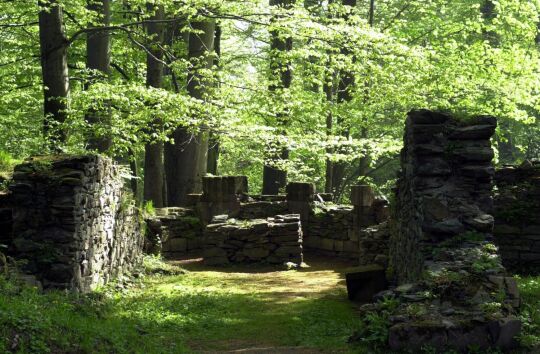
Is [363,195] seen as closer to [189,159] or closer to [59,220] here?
Result: [189,159]

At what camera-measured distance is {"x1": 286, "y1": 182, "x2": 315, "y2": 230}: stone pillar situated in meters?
17.8

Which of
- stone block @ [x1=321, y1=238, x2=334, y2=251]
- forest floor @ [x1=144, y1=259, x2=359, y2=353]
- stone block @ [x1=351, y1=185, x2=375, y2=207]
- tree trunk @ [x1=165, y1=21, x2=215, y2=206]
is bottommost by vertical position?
forest floor @ [x1=144, y1=259, x2=359, y2=353]

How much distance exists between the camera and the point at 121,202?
12461mm

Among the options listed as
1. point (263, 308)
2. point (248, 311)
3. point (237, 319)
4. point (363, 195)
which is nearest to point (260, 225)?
point (363, 195)

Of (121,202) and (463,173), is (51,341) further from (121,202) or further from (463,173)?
(121,202)

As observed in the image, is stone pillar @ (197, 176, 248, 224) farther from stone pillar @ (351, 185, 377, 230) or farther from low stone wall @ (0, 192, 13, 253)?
low stone wall @ (0, 192, 13, 253)

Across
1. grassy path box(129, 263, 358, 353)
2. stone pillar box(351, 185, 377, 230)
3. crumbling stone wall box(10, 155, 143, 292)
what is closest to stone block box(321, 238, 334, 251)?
stone pillar box(351, 185, 377, 230)

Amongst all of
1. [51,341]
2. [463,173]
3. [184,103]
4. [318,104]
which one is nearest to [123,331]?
[51,341]

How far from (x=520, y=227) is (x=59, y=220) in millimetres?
7335

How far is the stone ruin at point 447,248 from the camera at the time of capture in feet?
19.3

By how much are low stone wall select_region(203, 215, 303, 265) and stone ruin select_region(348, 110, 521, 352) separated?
5.10 meters

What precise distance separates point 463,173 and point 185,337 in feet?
13.5

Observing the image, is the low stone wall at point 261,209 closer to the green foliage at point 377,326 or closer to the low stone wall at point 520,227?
the low stone wall at point 520,227

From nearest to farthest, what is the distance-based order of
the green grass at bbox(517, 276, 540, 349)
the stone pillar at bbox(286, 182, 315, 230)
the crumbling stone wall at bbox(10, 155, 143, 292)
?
the green grass at bbox(517, 276, 540, 349) < the crumbling stone wall at bbox(10, 155, 143, 292) < the stone pillar at bbox(286, 182, 315, 230)
